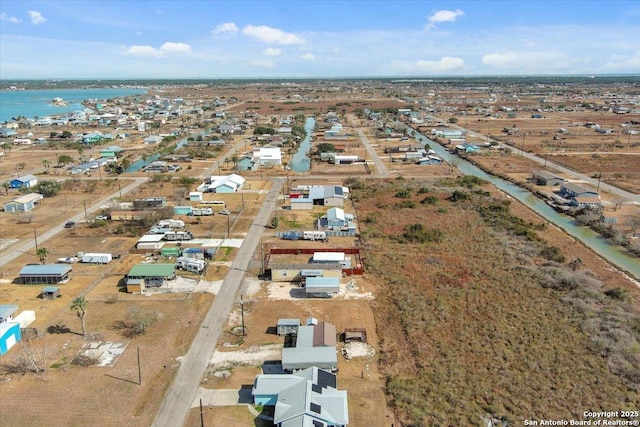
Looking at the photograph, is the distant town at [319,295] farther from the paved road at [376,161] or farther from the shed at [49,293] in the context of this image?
the paved road at [376,161]

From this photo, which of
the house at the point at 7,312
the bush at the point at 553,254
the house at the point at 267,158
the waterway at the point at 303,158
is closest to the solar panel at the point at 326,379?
the house at the point at 7,312

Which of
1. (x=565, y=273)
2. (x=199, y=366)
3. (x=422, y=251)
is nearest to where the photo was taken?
(x=199, y=366)

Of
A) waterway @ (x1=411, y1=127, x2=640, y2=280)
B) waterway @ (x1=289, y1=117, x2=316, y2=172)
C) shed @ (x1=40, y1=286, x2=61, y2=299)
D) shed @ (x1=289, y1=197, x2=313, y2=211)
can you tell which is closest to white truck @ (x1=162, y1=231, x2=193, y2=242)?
shed @ (x1=40, y1=286, x2=61, y2=299)

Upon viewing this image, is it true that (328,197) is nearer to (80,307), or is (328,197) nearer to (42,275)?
(42,275)

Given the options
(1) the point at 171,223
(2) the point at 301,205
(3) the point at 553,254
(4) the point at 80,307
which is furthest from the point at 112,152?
(3) the point at 553,254

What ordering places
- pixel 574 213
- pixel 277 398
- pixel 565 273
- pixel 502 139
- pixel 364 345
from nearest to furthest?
1. pixel 277 398
2. pixel 364 345
3. pixel 565 273
4. pixel 574 213
5. pixel 502 139

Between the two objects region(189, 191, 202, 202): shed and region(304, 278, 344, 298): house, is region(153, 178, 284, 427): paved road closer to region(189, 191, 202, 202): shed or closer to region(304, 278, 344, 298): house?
region(304, 278, 344, 298): house

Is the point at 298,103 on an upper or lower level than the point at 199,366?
upper

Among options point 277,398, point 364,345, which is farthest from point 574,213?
point 277,398

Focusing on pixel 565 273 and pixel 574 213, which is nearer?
pixel 565 273

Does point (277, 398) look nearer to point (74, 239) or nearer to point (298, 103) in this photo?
point (74, 239)
